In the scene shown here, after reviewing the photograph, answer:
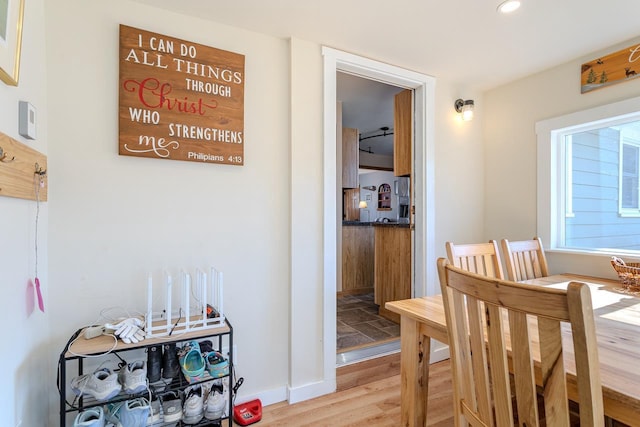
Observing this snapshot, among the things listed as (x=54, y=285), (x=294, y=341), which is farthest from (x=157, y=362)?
(x=294, y=341)

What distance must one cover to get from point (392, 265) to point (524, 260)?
1298 mm

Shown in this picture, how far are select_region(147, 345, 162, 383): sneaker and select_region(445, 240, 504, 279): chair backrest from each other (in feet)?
4.96

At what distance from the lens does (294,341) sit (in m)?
2.01

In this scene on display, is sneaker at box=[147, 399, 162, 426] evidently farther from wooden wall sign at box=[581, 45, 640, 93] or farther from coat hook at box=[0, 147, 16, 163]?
wooden wall sign at box=[581, 45, 640, 93]

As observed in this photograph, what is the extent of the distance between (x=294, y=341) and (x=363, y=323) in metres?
1.38

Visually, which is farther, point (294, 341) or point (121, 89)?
point (294, 341)

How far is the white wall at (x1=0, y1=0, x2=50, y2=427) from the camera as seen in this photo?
3.66ft

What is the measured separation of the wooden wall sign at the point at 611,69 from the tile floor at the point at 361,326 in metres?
2.49

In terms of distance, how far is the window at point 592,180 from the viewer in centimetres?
216

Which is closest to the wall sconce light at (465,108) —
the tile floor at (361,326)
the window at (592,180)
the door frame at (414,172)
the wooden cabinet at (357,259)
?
the door frame at (414,172)

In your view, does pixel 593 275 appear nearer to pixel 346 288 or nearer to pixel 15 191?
pixel 346 288

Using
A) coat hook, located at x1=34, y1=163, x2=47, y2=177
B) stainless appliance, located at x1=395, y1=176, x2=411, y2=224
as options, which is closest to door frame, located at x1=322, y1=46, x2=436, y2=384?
coat hook, located at x1=34, y1=163, x2=47, y2=177

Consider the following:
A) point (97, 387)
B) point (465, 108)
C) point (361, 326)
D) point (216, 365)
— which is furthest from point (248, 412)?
point (465, 108)

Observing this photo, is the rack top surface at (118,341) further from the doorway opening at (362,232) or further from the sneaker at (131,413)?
the doorway opening at (362,232)
